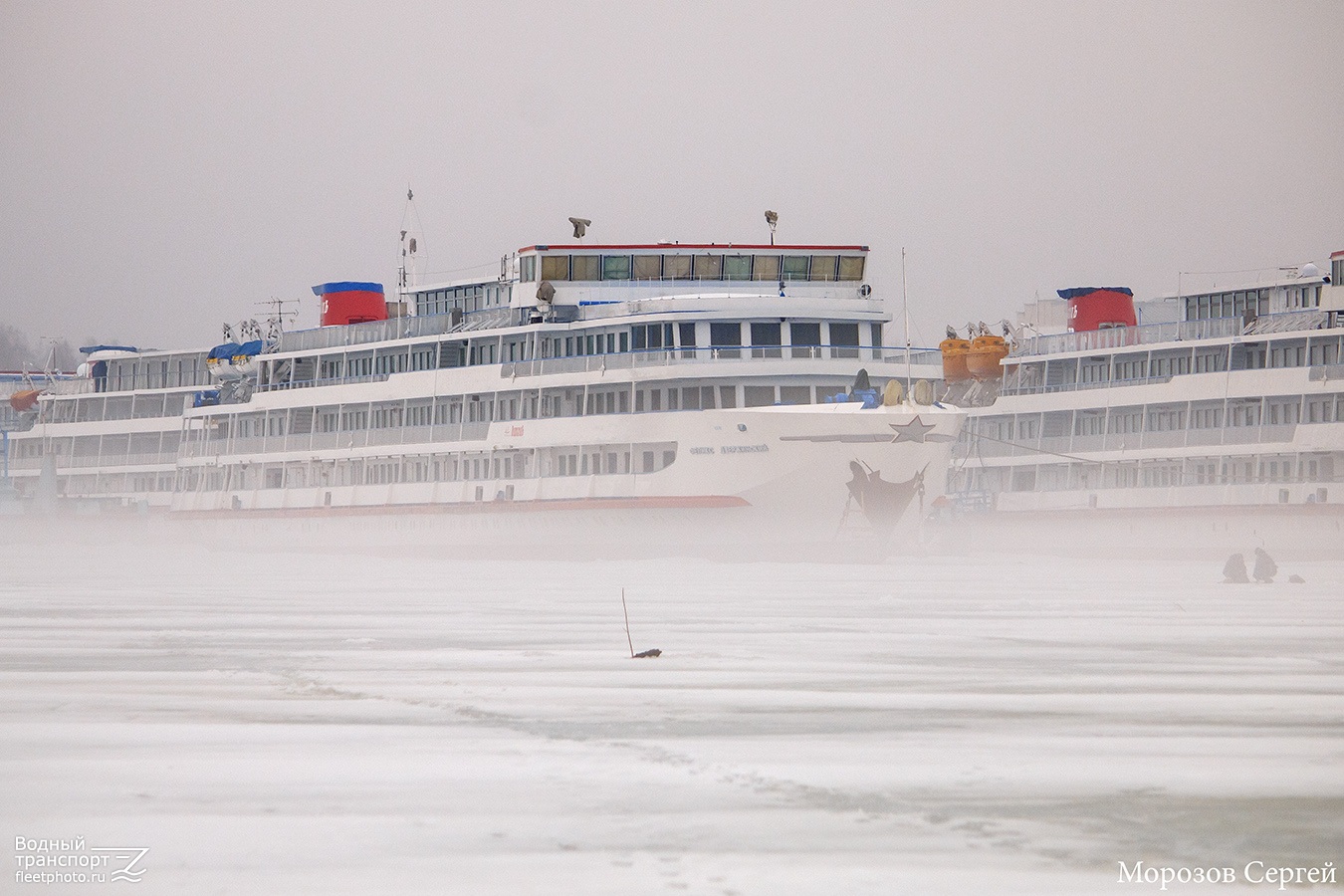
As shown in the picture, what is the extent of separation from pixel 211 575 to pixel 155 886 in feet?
118

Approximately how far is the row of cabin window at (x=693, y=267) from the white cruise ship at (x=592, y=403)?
70mm

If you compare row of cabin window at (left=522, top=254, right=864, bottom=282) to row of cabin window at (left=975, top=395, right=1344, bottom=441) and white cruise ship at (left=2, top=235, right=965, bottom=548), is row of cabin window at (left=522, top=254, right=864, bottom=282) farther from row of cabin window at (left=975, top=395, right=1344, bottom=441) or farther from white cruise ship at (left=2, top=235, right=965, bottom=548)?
row of cabin window at (left=975, top=395, right=1344, bottom=441)

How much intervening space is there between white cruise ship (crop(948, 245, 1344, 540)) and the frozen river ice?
40698mm

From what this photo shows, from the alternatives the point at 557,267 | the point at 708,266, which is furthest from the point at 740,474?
the point at 557,267

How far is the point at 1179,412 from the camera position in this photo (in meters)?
71.0

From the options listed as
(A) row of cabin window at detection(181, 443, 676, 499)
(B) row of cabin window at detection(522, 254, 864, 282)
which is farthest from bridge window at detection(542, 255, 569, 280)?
(A) row of cabin window at detection(181, 443, 676, 499)

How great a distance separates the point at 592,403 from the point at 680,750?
4374cm

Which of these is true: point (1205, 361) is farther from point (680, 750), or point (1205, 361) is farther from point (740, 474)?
point (680, 750)

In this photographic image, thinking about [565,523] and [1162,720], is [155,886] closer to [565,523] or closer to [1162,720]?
[1162,720]

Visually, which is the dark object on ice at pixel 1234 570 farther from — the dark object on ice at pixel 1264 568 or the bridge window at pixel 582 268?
the bridge window at pixel 582 268

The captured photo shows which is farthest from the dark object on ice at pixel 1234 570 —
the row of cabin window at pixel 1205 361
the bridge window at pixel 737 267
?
the row of cabin window at pixel 1205 361

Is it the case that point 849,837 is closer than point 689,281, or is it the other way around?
point 849,837

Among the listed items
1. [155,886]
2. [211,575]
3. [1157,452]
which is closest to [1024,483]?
[1157,452]

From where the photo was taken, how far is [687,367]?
169 ft
